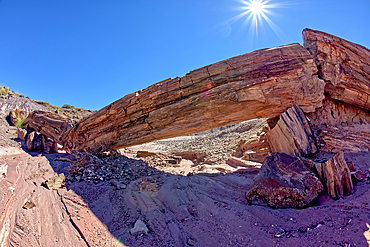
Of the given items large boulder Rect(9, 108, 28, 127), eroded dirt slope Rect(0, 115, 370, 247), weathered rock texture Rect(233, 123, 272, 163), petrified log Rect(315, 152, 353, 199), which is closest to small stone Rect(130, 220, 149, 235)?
eroded dirt slope Rect(0, 115, 370, 247)

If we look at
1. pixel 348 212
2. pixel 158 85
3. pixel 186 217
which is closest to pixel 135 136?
pixel 158 85

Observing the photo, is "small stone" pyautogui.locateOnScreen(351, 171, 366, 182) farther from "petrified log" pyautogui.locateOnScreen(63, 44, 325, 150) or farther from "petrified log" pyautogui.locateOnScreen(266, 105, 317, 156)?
"petrified log" pyautogui.locateOnScreen(63, 44, 325, 150)

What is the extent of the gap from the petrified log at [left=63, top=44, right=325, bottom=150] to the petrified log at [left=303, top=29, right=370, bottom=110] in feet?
1.90

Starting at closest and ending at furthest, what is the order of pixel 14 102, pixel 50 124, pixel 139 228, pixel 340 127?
pixel 139 228, pixel 340 127, pixel 50 124, pixel 14 102

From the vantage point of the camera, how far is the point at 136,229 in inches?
117

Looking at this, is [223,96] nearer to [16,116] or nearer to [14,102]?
[16,116]

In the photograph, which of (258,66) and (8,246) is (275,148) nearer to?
(258,66)

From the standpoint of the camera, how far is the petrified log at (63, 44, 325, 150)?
6035mm

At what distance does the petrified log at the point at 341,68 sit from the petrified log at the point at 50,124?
13710 millimetres

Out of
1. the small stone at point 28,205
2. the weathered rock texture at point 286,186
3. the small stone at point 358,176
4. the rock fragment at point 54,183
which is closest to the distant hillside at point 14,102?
the rock fragment at point 54,183

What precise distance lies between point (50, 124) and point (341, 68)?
15967 mm

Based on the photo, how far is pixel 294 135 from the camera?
5145 millimetres

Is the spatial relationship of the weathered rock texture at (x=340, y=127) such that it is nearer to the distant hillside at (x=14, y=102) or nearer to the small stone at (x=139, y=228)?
the small stone at (x=139, y=228)

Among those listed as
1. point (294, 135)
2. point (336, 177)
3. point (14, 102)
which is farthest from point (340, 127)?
point (14, 102)
